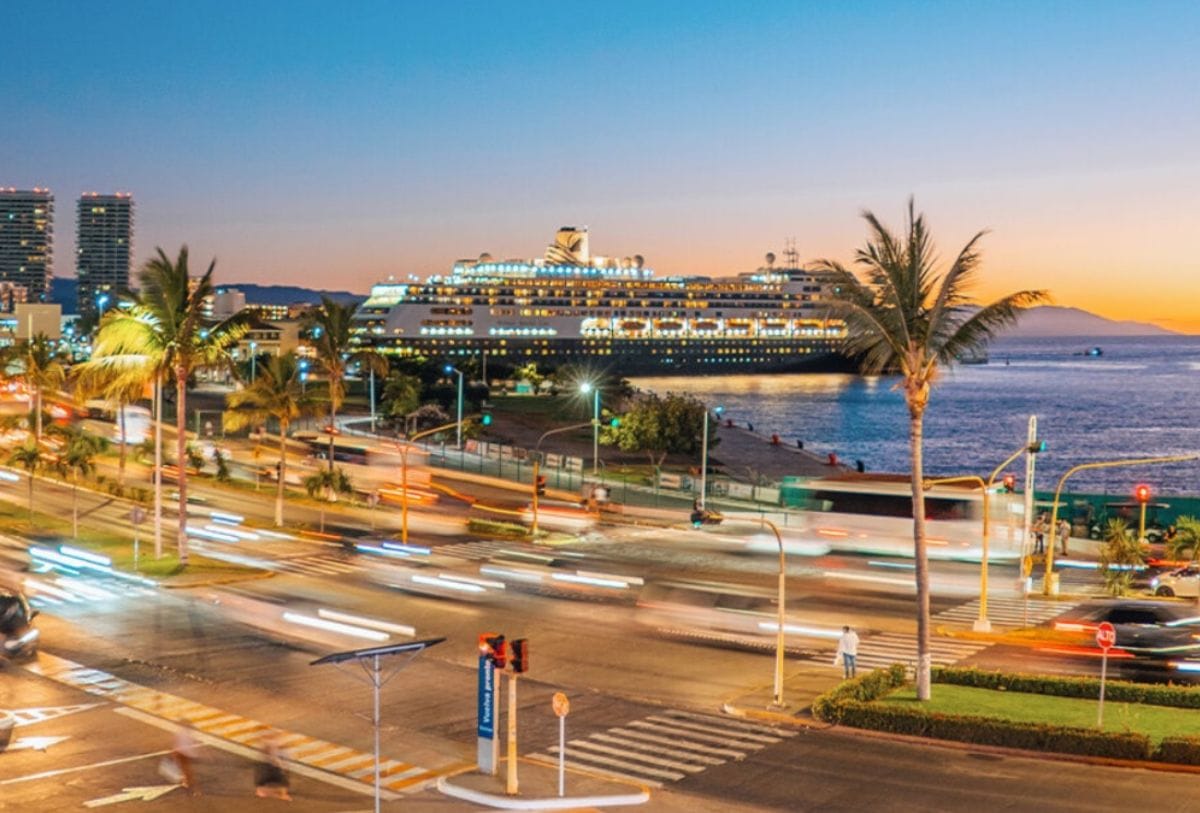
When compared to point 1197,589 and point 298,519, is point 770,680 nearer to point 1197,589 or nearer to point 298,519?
point 1197,589

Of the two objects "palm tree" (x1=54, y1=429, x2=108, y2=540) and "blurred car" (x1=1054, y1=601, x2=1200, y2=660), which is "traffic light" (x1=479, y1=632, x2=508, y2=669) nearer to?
"blurred car" (x1=1054, y1=601, x2=1200, y2=660)

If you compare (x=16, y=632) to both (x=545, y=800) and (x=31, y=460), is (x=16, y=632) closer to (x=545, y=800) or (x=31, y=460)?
(x=545, y=800)

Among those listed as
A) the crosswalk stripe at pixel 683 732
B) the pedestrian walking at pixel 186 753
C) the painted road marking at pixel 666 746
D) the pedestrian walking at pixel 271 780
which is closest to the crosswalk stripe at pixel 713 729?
the painted road marking at pixel 666 746

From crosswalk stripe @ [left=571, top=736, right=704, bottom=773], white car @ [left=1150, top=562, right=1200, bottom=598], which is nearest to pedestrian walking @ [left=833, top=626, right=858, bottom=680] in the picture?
crosswalk stripe @ [left=571, top=736, right=704, bottom=773]

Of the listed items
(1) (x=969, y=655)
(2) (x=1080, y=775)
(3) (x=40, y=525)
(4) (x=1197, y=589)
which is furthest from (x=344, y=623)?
(4) (x=1197, y=589)

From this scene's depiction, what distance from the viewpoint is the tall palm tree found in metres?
36.3

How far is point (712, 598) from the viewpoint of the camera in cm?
3462

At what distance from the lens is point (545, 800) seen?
17344mm

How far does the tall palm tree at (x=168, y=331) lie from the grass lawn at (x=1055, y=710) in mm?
22318

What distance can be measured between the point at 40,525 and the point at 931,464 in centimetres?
7636

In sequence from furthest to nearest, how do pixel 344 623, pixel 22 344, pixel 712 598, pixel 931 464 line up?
pixel 931 464 < pixel 22 344 < pixel 712 598 < pixel 344 623

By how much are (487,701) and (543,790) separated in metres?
Result: 1.53

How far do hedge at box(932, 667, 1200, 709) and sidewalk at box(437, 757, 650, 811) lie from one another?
872 centimetres

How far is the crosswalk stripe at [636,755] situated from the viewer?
63.5 ft
